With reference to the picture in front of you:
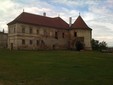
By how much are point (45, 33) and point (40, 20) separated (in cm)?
348

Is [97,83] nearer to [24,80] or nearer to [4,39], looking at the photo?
[24,80]

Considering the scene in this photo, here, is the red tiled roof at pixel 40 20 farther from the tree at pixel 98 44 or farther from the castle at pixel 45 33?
the tree at pixel 98 44

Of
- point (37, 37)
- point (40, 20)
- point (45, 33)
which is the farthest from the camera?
point (40, 20)

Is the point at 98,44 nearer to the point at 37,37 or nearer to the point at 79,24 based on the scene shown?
the point at 79,24

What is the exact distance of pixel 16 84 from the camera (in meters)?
13.2

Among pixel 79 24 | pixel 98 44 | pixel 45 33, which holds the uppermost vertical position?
pixel 79 24

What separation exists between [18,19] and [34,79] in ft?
124

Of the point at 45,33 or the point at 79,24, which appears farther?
the point at 79,24

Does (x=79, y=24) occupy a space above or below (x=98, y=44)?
above

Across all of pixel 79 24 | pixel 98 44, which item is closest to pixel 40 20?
pixel 79 24

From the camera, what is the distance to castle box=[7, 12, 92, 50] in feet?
167

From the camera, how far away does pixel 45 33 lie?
56031mm

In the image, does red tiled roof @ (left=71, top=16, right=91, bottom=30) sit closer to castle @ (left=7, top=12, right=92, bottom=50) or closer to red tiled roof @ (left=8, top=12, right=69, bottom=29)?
castle @ (left=7, top=12, right=92, bottom=50)

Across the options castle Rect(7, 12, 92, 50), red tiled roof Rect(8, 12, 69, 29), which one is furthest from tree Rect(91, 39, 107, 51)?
red tiled roof Rect(8, 12, 69, 29)
